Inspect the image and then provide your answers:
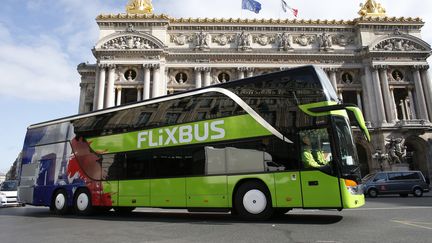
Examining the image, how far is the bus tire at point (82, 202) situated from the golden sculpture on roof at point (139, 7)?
30988 mm

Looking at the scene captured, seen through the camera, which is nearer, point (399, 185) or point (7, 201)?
point (7, 201)

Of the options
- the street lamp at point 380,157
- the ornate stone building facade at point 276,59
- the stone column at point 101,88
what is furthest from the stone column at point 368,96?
the stone column at point 101,88

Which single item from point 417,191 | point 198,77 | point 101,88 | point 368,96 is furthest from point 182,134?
point 368,96

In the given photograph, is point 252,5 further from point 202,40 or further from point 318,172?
point 318,172

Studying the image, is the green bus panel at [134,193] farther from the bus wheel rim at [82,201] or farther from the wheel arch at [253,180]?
the wheel arch at [253,180]

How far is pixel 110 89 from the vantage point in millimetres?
36031

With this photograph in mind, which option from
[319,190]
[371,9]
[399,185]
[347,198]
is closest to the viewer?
[347,198]

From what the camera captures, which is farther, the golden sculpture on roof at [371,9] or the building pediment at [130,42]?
the golden sculpture on roof at [371,9]

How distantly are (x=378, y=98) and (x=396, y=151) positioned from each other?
683 centimetres

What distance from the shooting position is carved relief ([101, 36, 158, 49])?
36906mm

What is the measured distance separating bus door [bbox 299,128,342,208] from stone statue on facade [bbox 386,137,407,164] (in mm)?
29355

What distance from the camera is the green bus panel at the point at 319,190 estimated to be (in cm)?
828

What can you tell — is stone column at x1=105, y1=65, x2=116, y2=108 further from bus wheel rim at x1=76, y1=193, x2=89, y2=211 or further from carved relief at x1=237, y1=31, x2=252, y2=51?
bus wheel rim at x1=76, y1=193, x2=89, y2=211

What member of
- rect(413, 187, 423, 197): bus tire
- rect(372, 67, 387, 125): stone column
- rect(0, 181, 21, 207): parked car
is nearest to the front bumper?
rect(0, 181, 21, 207): parked car
